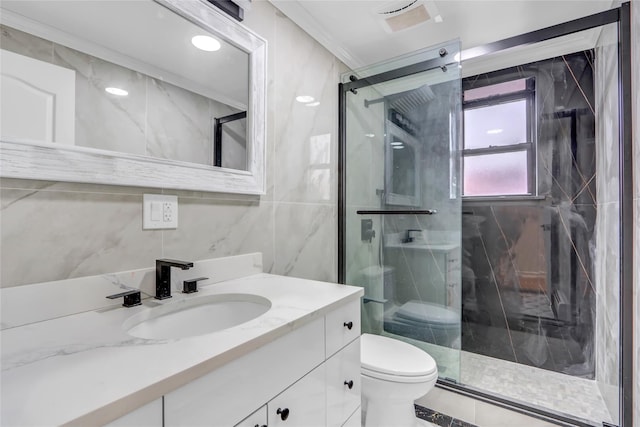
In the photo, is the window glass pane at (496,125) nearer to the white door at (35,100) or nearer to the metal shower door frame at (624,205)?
the metal shower door frame at (624,205)

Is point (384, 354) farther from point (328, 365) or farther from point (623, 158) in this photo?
point (623, 158)

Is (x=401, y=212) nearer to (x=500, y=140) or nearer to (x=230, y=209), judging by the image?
(x=500, y=140)

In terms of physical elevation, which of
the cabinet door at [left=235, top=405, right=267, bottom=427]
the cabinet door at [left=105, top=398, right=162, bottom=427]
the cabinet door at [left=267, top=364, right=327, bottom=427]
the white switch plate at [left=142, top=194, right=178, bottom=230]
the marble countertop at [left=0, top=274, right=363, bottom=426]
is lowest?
the cabinet door at [left=267, top=364, right=327, bottom=427]

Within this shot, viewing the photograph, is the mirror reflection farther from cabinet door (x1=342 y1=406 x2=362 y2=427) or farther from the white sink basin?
cabinet door (x1=342 y1=406 x2=362 y2=427)

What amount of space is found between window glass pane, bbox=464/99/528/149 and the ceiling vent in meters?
1.01

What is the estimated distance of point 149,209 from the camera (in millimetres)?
1066

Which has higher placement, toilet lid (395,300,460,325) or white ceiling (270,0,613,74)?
white ceiling (270,0,613,74)

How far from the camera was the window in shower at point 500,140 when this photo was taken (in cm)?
235

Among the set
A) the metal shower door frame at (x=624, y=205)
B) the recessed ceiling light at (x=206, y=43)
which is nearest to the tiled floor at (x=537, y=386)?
the metal shower door frame at (x=624, y=205)

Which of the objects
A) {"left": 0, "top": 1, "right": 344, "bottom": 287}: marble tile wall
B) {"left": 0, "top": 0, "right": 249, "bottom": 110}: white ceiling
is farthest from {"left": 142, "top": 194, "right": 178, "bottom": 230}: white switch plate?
{"left": 0, "top": 0, "right": 249, "bottom": 110}: white ceiling

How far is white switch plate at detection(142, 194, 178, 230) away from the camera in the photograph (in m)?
1.06

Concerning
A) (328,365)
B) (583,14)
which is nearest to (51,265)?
(328,365)

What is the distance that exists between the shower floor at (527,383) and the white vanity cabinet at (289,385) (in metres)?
0.91

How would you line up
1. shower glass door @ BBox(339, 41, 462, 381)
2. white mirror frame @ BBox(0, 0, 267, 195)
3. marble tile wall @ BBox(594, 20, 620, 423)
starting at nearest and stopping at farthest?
white mirror frame @ BBox(0, 0, 267, 195) → marble tile wall @ BBox(594, 20, 620, 423) → shower glass door @ BBox(339, 41, 462, 381)
